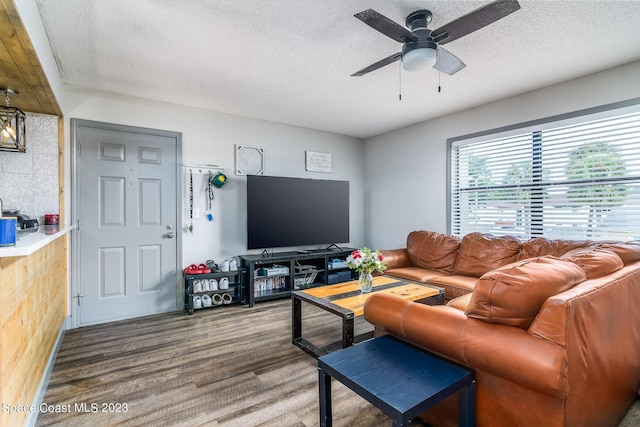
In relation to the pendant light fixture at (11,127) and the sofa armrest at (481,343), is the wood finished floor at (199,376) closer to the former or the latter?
the sofa armrest at (481,343)

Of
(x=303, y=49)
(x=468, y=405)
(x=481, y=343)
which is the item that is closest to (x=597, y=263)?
(x=481, y=343)

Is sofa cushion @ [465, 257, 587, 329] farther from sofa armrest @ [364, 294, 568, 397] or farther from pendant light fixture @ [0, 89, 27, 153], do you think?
pendant light fixture @ [0, 89, 27, 153]

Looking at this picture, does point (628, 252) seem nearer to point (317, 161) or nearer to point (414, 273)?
point (414, 273)

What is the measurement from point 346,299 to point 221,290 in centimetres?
190

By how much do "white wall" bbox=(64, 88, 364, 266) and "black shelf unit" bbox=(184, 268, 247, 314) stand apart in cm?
32

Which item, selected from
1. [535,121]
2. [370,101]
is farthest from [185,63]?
[535,121]

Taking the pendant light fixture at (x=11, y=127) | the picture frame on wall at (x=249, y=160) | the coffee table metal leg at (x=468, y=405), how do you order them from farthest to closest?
the picture frame on wall at (x=249, y=160) < the pendant light fixture at (x=11, y=127) < the coffee table metal leg at (x=468, y=405)

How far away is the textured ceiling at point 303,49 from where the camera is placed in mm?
2049

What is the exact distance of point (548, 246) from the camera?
3068mm

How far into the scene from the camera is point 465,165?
4129 millimetres

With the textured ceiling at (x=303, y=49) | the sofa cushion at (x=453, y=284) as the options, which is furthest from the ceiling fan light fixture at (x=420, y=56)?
the sofa cushion at (x=453, y=284)

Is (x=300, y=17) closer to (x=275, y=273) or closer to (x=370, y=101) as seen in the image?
(x=370, y=101)

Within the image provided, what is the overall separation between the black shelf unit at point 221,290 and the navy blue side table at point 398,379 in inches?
Result: 101

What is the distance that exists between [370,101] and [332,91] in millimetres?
563
